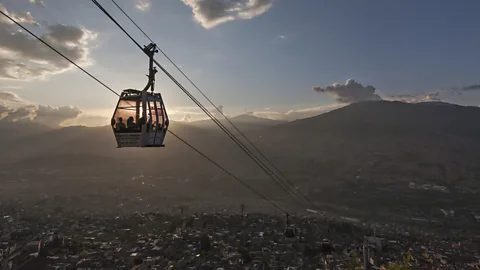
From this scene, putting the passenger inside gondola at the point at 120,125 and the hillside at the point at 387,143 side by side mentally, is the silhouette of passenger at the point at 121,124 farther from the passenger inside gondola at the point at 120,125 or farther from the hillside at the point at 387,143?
the hillside at the point at 387,143

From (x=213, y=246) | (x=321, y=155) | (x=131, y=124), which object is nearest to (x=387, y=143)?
(x=321, y=155)

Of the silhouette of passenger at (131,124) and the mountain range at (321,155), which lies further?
the mountain range at (321,155)

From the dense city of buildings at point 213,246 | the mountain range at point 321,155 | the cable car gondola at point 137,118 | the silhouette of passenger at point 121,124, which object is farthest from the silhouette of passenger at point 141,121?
the mountain range at point 321,155

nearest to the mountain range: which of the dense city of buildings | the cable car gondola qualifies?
the dense city of buildings

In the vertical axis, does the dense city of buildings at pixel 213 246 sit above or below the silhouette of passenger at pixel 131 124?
below

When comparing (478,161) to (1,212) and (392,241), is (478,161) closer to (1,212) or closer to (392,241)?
(392,241)

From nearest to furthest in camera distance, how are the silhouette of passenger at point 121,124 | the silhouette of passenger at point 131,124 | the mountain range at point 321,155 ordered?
1. the silhouette of passenger at point 131,124
2. the silhouette of passenger at point 121,124
3. the mountain range at point 321,155

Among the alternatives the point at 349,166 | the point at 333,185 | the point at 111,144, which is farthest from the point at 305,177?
the point at 111,144

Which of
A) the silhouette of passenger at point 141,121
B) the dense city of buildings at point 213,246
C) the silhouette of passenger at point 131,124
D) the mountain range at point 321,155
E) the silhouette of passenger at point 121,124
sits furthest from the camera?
the mountain range at point 321,155

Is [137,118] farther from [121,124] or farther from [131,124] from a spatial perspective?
[121,124]
